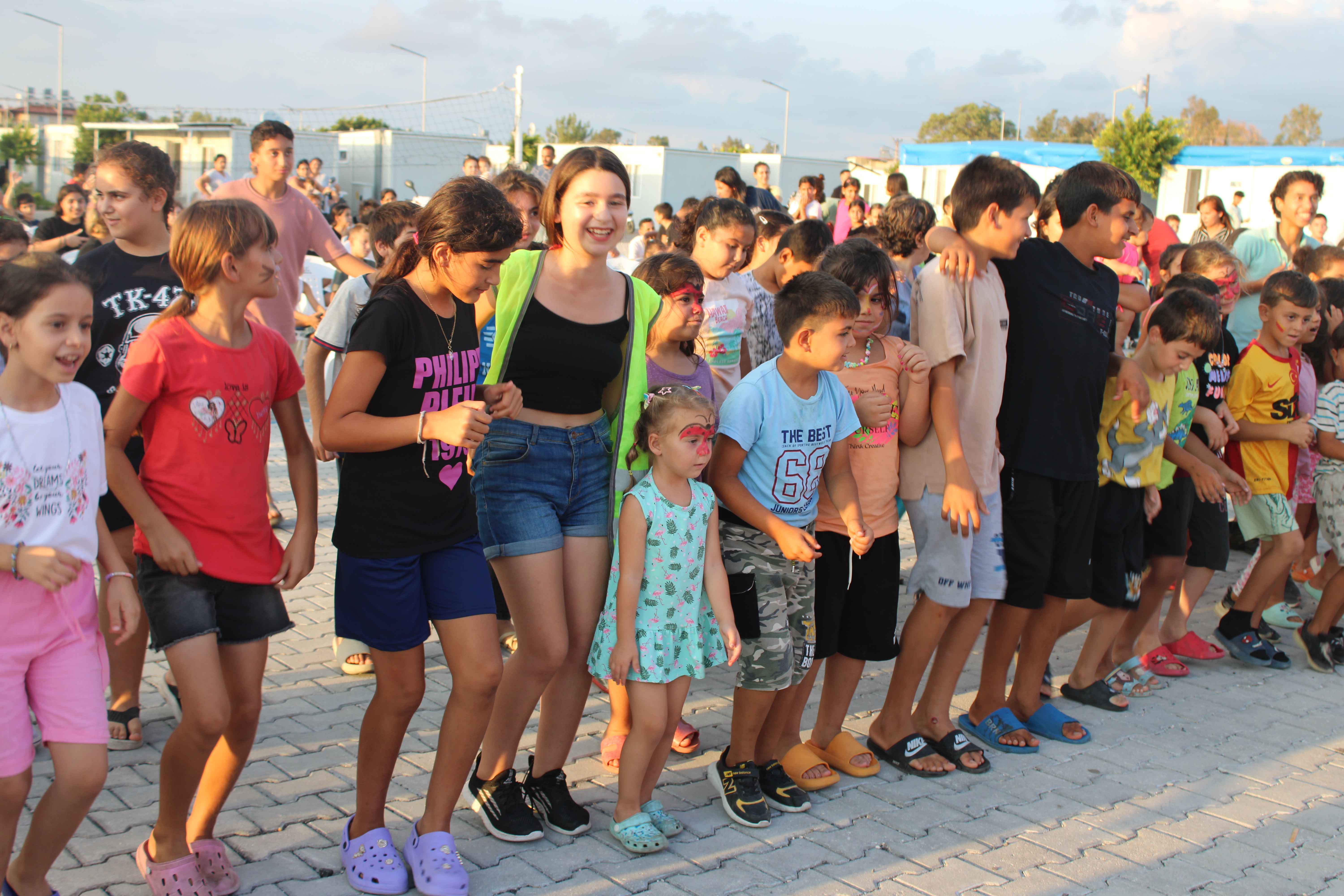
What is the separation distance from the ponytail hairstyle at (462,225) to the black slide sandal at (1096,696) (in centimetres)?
351

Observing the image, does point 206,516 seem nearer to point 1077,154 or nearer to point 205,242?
point 205,242

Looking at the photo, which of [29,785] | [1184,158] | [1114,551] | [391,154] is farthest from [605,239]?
[391,154]

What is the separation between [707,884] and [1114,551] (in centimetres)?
265

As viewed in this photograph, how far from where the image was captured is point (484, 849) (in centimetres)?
320

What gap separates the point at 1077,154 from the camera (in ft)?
80.9

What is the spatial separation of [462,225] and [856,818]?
2376 mm

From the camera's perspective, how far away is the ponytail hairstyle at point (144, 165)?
3.67m

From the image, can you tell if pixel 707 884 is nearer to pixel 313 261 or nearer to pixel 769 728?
pixel 769 728

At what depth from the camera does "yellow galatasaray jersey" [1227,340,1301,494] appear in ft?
18.1

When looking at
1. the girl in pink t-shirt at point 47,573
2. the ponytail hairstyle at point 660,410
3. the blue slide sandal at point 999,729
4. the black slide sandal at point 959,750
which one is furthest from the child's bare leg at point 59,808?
the blue slide sandal at point 999,729

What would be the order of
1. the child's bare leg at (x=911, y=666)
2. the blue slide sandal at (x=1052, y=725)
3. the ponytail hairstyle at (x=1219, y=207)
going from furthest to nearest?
1. the ponytail hairstyle at (x=1219, y=207)
2. the blue slide sandal at (x=1052, y=725)
3. the child's bare leg at (x=911, y=666)

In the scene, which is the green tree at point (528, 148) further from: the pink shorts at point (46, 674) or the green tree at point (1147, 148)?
the pink shorts at point (46, 674)

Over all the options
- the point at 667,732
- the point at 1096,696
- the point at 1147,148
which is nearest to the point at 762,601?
the point at 667,732

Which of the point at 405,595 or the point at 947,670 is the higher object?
the point at 405,595
